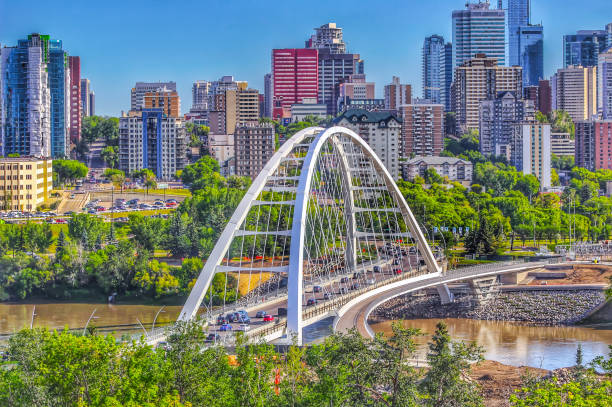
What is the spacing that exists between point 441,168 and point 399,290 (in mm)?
59299

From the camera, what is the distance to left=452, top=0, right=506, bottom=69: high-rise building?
526 ft

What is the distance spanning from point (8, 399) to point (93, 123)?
113 meters

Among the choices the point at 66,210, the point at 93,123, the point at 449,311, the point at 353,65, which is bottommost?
the point at 449,311

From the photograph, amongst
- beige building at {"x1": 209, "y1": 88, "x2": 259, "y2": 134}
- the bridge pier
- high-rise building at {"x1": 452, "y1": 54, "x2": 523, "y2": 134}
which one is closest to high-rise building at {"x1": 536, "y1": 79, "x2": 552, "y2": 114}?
high-rise building at {"x1": 452, "y1": 54, "x2": 523, "y2": 134}

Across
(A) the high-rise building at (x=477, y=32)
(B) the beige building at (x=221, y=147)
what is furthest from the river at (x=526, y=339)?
(A) the high-rise building at (x=477, y=32)

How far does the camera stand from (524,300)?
53500mm

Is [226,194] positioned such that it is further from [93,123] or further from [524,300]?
[93,123]

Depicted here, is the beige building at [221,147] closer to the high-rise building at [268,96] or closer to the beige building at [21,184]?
the beige building at [21,184]

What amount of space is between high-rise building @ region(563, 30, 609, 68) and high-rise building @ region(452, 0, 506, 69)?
26.4m

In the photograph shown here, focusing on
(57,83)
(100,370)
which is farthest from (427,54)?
(100,370)

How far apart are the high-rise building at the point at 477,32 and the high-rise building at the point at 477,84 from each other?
21.8 metres

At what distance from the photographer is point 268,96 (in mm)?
170375

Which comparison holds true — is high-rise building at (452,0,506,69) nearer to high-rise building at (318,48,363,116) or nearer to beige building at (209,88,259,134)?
high-rise building at (318,48,363,116)

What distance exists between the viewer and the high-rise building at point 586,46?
179 meters
